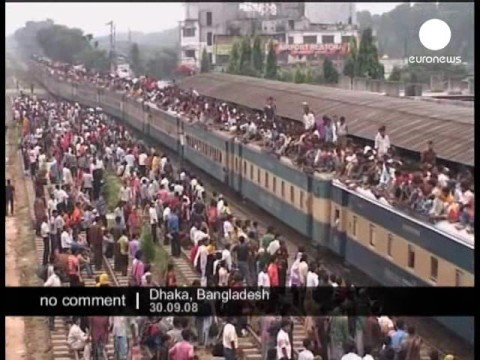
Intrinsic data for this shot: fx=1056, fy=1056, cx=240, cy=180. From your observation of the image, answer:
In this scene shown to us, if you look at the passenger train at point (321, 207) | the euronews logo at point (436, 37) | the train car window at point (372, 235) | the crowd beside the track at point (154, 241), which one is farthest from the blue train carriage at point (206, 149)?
the euronews logo at point (436, 37)

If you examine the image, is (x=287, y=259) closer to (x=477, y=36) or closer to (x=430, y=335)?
(x=430, y=335)

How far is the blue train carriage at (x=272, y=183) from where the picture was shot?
626 centimetres

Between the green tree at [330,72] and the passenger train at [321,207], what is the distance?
685 millimetres

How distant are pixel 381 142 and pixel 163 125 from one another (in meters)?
1.36

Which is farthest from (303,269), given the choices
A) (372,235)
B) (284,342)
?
(372,235)

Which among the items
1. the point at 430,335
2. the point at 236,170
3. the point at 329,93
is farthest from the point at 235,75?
the point at 430,335

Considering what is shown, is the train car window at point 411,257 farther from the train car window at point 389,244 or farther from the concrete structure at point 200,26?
the concrete structure at point 200,26

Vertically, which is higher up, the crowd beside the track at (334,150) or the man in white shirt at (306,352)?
the crowd beside the track at (334,150)

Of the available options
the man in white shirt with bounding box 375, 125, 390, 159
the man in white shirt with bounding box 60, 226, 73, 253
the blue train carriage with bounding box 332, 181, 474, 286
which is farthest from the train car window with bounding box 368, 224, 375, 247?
the man in white shirt with bounding box 60, 226, 73, 253

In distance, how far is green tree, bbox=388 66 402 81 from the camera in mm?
5457

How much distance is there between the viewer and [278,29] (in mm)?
5359

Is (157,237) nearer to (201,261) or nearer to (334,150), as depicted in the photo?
(201,261)

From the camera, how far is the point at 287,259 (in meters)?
5.34

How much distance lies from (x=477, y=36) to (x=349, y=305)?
1420mm
